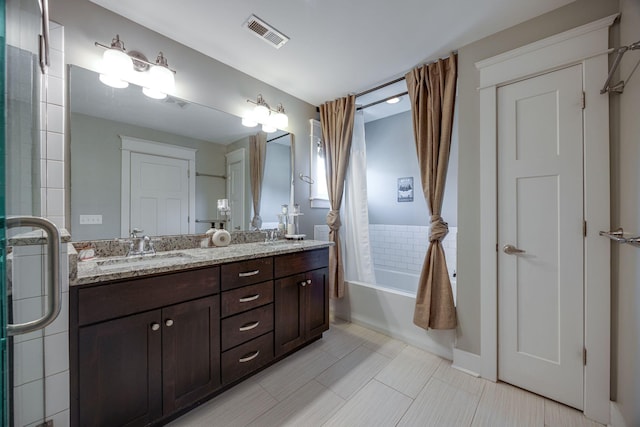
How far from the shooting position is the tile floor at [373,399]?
54.5 inches

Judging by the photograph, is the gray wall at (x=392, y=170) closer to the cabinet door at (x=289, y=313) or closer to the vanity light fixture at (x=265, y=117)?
the vanity light fixture at (x=265, y=117)

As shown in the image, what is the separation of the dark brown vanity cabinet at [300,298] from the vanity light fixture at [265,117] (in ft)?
4.34

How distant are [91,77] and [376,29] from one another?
1.89 m

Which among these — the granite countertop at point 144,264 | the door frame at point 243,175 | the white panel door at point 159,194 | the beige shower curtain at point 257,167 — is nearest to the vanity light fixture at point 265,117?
the beige shower curtain at point 257,167

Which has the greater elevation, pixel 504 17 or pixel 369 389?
pixel 504 17

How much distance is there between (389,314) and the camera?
2.35 m

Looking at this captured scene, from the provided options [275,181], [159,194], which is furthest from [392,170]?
[159,194]

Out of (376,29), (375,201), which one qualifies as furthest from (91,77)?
(375,201)

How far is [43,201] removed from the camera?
4.10 ft

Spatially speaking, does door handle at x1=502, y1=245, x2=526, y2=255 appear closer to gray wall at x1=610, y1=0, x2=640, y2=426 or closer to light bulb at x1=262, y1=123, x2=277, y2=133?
gray wall at x1=610, y1=0, x2=640, y2=426

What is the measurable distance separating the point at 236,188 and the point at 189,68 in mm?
1005

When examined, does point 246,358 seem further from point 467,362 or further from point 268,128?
point 268,128

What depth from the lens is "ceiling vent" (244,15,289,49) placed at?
5.39 feet

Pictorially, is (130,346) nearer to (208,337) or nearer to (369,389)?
(208,337)
